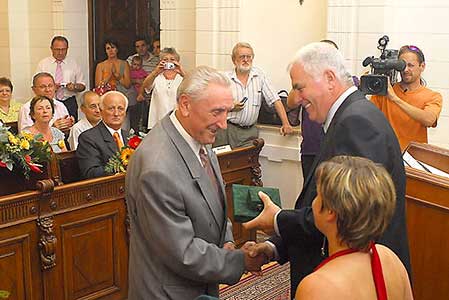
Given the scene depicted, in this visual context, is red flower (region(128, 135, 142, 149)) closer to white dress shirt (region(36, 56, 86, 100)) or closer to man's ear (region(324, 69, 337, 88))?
man's ear (region(324, 69, 337, 88))

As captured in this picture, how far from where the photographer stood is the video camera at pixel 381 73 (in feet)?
13.2

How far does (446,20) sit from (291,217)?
13.2ft

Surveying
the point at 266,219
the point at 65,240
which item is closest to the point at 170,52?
the point at 65,240

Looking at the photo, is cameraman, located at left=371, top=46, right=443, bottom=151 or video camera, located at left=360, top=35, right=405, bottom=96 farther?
cameraman, located at left=371, top=46, right=443, bottom=151

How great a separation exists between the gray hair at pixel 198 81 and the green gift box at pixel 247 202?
0.64 metres

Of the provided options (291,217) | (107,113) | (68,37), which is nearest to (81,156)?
(107,113)

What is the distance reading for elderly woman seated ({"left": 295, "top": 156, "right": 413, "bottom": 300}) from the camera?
1.91 m

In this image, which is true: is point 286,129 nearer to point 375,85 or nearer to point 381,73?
point 381,73

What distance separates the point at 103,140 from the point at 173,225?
9.00 feet

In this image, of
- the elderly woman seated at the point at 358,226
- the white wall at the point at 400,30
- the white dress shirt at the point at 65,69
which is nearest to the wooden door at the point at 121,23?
the white dress shirt at the point at 65,69

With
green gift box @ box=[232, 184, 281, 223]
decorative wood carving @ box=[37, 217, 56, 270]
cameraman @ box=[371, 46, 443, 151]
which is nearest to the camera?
green gift box @ box=[232, 184, 281, 223]

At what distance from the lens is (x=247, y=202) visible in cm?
302

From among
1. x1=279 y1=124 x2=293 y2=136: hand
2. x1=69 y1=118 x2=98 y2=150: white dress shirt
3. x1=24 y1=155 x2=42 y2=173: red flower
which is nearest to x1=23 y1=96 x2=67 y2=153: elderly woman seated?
x1=69 y1=118 x2=98 y2=150: white dress shirt

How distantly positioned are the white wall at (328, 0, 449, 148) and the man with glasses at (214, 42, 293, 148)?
87 centimetres
